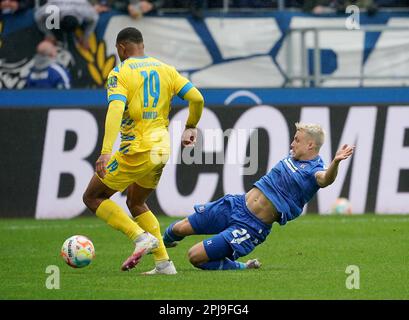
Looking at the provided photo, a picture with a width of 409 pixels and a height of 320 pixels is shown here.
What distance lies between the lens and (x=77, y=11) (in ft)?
58.9

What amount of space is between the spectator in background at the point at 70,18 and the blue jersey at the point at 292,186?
8.40m

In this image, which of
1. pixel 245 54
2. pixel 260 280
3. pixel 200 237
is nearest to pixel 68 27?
pixel 245 54

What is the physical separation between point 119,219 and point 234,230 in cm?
103

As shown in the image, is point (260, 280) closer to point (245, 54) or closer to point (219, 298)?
point (219, 298)

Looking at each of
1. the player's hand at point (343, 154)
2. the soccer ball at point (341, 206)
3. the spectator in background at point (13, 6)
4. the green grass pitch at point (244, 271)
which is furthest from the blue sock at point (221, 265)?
the spectator in background at point (13, 6)

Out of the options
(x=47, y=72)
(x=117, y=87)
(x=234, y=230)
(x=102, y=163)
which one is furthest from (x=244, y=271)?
(x=47, y=72)

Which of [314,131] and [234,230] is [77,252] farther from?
[314,131]

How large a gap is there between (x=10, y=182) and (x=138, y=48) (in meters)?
6.58

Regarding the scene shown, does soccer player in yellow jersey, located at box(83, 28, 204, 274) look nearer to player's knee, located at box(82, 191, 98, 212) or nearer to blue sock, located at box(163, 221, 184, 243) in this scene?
player's knee, located at box(82, 191, 98, 212)

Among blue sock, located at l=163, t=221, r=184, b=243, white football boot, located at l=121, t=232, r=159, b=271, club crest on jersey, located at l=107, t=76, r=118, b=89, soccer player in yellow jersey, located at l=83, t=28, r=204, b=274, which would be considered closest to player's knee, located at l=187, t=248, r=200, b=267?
soccer player in yellow jersey, located at l=83, t=28, r=204, b=274

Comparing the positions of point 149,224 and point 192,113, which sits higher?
point 192,113

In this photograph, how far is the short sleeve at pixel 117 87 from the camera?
9852mm

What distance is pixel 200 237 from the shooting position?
1414 centimetres

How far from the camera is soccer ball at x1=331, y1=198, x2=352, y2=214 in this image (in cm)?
1647
